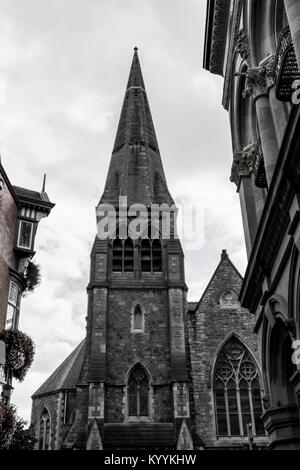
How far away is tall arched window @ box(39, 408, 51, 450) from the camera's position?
3378cm

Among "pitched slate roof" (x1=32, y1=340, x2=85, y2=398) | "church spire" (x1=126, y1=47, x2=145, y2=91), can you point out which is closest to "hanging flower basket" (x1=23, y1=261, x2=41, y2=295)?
"pitched slate roof" (x1=32, y1=340, x2=85, y2=398)

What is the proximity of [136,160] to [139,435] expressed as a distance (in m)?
20.5

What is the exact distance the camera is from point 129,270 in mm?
31266

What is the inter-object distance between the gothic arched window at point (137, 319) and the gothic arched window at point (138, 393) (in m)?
2.22

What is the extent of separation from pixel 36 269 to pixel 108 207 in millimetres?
19128

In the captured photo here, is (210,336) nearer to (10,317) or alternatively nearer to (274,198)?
(10,317)

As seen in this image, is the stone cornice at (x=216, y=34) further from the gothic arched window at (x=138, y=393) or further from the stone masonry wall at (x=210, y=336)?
the gothic arched window at (x=138, y=393)

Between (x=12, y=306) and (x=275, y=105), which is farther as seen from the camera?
(x=12, y=306)

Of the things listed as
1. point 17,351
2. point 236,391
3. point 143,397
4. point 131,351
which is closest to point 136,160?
point 131,351

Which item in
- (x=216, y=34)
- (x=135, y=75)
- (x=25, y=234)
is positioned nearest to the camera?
(x=216, y=34)

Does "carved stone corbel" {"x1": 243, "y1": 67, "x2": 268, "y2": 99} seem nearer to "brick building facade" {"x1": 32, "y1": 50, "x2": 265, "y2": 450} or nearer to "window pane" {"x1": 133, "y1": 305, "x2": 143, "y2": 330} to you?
"brick building facade" {"x1": 32, "y1": 50, "x2": 265, "y2": 450}

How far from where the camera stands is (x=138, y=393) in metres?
26.7

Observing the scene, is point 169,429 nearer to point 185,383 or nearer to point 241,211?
point 185,383

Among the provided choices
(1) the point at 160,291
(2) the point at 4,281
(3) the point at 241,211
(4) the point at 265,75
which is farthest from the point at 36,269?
(1) the point at 160,291
